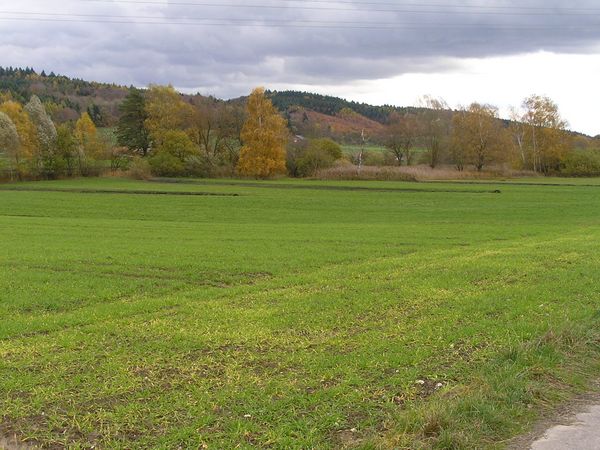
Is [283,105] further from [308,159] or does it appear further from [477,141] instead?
[308,159]

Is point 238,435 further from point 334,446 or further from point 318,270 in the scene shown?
point 318,270

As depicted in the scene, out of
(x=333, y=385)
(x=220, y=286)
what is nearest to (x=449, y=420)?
(x=333, y=385)

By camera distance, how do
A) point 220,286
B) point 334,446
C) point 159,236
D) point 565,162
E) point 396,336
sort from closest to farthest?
point 334,446, point 396,336, point 220,286, point 159,236, point 565,162

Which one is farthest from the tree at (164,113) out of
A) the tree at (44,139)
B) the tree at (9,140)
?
the tree at (9,140)

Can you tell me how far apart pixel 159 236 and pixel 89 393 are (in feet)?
55.9

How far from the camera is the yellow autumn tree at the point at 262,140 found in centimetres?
7506

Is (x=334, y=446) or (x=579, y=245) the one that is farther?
(x=579, y=245)

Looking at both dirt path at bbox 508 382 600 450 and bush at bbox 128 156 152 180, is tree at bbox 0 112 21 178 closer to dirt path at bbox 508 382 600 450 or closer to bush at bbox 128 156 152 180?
bush at bbox 128 156 152 180

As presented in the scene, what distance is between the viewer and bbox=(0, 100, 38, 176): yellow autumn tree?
74.4 metres

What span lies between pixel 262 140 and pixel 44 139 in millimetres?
31690

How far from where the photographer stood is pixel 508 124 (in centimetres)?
9975

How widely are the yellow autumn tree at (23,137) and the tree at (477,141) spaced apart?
62703mm

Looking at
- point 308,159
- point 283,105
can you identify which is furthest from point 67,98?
point 308,159

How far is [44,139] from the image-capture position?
256ft
